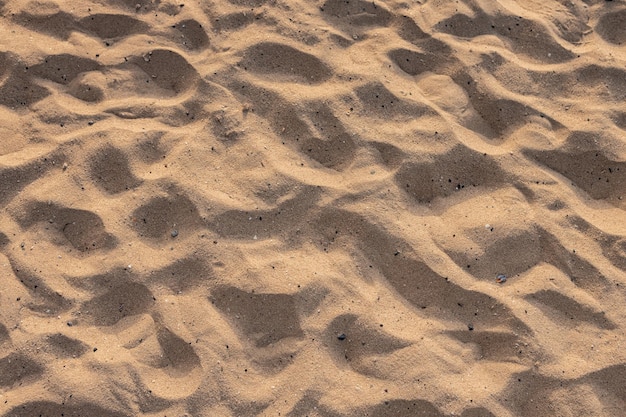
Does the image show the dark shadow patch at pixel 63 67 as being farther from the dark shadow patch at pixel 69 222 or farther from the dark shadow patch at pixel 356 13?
the dark shadow patch at pixel 356 13

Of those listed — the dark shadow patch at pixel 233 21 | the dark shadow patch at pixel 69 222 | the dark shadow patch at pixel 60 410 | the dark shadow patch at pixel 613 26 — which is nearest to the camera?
the dark shadow patch at pixel 60 410

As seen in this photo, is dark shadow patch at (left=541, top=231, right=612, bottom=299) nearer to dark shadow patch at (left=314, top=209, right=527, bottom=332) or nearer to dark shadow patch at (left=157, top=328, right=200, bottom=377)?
dark shadow patch at (left=314, top=209, right=527, bottom=332)

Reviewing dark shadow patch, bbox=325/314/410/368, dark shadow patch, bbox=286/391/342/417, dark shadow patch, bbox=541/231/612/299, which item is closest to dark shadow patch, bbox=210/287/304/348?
dark shadow patch, bbox=325/314/410/368

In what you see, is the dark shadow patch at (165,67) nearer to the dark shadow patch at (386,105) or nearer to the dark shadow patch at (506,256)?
the dark shadow patch at (386,105)

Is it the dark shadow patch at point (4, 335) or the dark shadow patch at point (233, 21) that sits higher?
the dark shadow patch at point (233, 21)

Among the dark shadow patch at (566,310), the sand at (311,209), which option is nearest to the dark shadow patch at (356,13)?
the sand at (311,209)

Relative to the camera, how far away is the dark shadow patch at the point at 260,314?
8.19ft

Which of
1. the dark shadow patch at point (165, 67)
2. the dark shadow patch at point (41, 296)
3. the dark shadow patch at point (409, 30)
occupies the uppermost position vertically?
the dark shadow patch at point (409, 30)

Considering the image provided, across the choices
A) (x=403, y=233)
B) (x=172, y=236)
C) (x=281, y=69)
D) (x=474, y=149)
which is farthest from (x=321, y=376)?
(x=281, y=69)

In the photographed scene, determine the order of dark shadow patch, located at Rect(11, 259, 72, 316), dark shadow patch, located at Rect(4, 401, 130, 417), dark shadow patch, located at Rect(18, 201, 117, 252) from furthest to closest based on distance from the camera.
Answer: dark shadow patch, located at Rect(18, 201, 117, 252), dark shadow patch, located at Rect(11, 259, 72, 316), dark shadow patch, located at Rect(4, 401, 130, 417)

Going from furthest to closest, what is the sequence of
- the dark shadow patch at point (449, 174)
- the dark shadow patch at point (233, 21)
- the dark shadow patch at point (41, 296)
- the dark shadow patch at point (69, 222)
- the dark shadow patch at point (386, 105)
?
the dark shadow patch at point (233, 21) → the dark shadow patch at point (386, 105) → the dark shadow patch at point (449, 174) → the dark shadow patch at point (69, 222) → the dark shadow patch at point (41, 296)

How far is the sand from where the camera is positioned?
2.45 m

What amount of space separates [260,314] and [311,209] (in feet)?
1.76

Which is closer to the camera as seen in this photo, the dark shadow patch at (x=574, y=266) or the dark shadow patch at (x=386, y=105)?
the dark shadow patch at (x=574, y=266)
